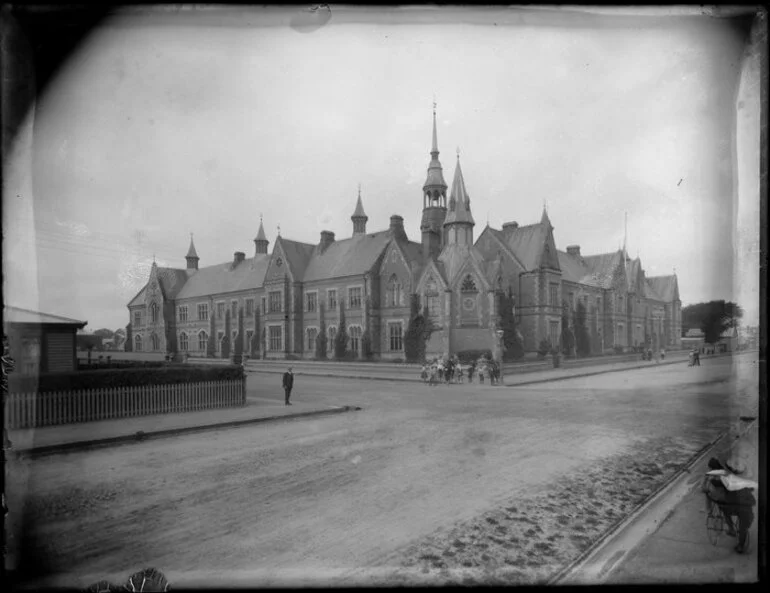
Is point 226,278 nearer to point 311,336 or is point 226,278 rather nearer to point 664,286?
point 311,336

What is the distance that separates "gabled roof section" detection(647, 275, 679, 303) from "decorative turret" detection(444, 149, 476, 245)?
401 centimetres

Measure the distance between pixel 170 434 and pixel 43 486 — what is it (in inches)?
149

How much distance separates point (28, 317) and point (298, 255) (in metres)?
5.89

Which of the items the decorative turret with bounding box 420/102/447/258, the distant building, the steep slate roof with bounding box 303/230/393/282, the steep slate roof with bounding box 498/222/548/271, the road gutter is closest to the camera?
the road gutter

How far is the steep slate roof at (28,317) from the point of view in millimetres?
4340

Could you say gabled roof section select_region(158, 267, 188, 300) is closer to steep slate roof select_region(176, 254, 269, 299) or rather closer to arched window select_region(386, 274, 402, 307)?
steep slate roof select_region(176, 254, 269, 299)

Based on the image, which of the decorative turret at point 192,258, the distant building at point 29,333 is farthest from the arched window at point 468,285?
the distant building at point 29,333

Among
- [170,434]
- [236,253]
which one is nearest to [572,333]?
[236,253]

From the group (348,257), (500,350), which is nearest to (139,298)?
(348,257)

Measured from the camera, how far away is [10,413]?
4.73 meters

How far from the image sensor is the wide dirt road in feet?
13.3

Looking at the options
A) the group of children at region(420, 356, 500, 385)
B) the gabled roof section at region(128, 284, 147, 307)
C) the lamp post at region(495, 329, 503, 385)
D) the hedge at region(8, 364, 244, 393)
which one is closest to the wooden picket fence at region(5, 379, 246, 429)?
the hedge at region(8, 364, 244, 393)

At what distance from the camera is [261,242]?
764 centimetres

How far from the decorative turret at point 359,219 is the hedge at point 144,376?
6.52m
